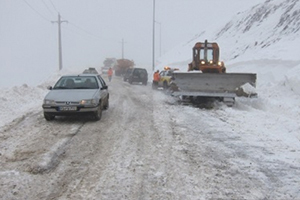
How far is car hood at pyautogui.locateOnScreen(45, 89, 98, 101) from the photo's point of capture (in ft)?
29.8

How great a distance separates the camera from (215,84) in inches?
513

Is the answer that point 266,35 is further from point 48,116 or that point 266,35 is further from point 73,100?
point 48,116

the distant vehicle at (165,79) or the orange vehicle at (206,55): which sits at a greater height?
the orange vehicle at (206,55)

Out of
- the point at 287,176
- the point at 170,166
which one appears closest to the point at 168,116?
the point at 170,166

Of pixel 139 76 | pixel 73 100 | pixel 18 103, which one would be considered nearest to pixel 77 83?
pixel 73 100

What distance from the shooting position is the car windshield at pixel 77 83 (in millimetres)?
10266

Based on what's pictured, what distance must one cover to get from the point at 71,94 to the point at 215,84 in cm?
650

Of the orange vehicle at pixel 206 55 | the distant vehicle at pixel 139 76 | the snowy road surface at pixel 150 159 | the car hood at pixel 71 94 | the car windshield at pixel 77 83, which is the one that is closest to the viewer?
the snowy road surface at pixel 150 159

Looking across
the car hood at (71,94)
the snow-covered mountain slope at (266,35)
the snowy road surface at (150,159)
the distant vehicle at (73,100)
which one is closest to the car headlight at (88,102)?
the distant vehicle at (73,100)

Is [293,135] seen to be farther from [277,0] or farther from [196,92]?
[277,0]

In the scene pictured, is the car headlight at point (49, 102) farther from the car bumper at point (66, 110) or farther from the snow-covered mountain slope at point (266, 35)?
the snow-covered mountain slope at point (266, 35)

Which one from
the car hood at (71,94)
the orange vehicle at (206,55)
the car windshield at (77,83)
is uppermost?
the orange vehicle at (206,55)

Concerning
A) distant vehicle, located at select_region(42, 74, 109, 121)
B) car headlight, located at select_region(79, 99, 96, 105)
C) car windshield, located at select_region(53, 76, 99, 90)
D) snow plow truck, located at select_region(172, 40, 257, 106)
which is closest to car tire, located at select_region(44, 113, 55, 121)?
distant vehicle, located at select_region(42, 74, 109, 121)

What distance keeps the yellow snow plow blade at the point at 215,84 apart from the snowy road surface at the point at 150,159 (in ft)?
10.9
